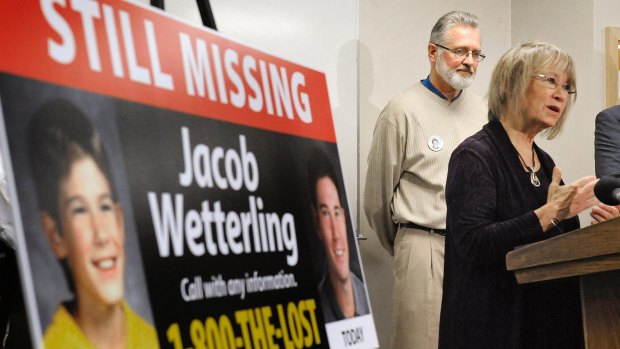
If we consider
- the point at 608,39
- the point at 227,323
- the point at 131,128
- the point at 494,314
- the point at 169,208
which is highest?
the point at 608,39

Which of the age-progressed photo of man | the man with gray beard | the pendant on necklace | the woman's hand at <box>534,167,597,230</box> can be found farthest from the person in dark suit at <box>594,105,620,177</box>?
the age-progressed photo of man

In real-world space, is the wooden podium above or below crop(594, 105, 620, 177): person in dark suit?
below

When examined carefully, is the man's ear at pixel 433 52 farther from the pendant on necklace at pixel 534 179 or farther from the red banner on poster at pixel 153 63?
the red banner on poster at pixel 153 63

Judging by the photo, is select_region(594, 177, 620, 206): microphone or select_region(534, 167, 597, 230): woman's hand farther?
select_region(534, 167, 597, 230): woman's hand

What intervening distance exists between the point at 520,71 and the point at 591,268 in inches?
29.8

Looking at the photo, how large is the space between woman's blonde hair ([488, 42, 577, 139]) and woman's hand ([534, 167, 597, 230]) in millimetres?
354

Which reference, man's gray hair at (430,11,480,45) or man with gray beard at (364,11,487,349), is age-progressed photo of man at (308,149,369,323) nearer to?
man with gray beard at (364,11,487,349)

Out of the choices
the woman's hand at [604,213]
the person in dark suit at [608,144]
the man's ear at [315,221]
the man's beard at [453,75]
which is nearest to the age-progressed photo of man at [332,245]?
the man's ear at [315,221]

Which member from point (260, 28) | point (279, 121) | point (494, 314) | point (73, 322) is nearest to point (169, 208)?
point (73, 322)

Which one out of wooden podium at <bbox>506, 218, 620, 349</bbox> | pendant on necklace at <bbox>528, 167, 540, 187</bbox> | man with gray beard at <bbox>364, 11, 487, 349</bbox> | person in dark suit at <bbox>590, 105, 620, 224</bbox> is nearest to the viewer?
wooden podium at <bbox>506, 218, 620, 349</bbox>

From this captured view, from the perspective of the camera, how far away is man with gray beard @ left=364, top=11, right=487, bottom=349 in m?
3.36

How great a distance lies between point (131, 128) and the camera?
1.21 m

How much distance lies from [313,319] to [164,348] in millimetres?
414

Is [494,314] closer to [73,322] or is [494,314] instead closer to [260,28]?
[73,322]
